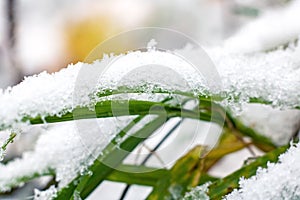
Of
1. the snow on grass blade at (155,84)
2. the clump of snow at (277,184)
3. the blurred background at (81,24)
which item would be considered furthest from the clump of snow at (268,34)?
the blurred background at (81,24)

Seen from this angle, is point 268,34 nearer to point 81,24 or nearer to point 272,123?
point 272,123

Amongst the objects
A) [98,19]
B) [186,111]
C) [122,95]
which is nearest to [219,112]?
[186,111]

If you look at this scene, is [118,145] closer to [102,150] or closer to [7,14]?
[102,150]

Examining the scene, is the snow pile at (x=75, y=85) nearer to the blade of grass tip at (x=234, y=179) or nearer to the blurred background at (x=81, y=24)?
the blade of grass tip at (x=234, y=179)

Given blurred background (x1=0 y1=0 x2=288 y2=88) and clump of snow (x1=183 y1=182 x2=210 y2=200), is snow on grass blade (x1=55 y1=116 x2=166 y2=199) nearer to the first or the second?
clump of snow (x1=183 y1=182 x2=210 y2=200)

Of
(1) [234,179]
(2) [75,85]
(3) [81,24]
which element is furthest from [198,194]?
(3) [81,24]
